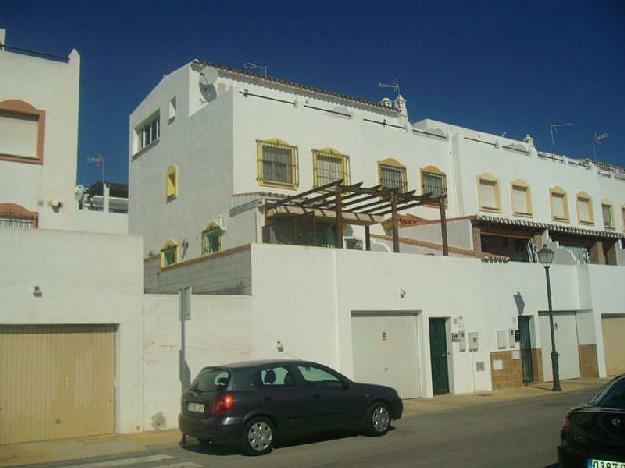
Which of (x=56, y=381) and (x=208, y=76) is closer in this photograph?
(x=56, y=381)

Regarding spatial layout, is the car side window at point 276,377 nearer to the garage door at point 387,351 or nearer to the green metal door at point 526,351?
the garage door at point 387,351

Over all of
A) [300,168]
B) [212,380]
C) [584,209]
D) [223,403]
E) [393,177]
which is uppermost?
[393,177]

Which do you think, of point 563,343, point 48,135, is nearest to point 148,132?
point 48,135

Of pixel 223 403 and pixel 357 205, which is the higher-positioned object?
pixel 357 205

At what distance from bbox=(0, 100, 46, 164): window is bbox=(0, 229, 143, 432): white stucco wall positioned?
497cm

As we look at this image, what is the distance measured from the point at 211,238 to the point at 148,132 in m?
8.87

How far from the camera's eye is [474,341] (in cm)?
2086

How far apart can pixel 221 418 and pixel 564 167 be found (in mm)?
28711

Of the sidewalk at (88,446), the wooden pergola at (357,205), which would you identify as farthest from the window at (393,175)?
the sidewalk at (88,446)

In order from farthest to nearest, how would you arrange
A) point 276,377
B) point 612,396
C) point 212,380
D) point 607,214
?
point 607,214, point 276,377, point 212,380, point 612,396

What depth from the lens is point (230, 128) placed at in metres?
23.1

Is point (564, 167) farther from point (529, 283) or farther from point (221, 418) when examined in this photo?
point (221, 418)

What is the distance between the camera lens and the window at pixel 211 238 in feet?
78.3

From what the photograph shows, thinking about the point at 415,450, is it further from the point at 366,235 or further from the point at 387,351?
the point at 366,235
